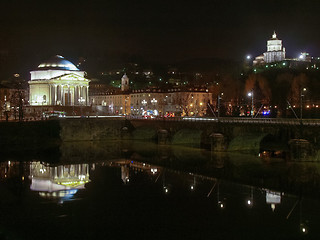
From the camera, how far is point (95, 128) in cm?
8219

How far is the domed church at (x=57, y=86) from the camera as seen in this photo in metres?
122

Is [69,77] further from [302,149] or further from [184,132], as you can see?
[302,149]

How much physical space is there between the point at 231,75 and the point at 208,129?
9074cm

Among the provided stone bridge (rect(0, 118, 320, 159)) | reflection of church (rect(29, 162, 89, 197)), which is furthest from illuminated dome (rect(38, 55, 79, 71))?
reflection of church (rect(29, 162, 89, 197))

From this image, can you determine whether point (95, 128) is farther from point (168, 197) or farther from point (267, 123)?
point (168, 197)

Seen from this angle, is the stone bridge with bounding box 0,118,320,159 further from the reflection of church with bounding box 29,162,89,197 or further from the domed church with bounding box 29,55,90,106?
the domed church with bounding box 29,55,90,106

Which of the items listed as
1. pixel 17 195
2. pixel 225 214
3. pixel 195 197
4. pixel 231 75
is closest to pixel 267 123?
pixel 195 197

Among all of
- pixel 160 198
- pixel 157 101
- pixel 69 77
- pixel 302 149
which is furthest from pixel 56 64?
pixel 160 198

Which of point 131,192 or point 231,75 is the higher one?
point 231,75

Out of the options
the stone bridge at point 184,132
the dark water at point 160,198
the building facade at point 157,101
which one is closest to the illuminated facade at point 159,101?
the building facade at point 157,101

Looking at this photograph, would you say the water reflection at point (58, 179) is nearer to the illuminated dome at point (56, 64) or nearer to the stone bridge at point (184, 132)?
the stone bridge at point (184, 132)

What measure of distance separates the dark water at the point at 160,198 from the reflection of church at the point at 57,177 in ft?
0.28

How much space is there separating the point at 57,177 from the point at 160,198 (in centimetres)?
1426

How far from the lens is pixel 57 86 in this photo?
122125 millimetres
